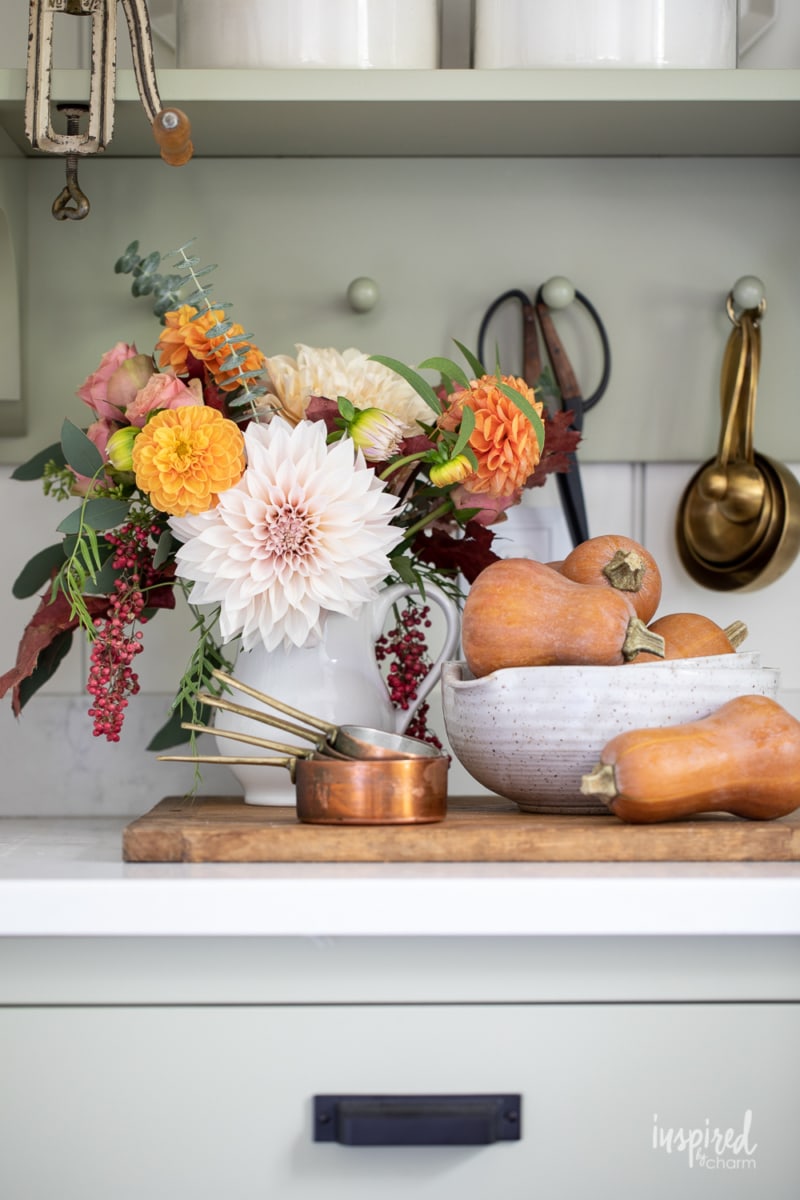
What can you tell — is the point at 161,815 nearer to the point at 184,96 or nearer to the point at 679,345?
the point at 184,96

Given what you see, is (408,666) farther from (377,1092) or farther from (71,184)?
(71,184)

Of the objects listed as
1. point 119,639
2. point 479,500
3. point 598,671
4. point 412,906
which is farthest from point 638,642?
point 119,639

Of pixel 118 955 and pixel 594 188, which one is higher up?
pixel 594 188

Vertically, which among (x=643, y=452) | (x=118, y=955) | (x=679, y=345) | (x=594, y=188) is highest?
(x=594, y=188)

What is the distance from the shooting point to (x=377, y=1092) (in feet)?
2.27

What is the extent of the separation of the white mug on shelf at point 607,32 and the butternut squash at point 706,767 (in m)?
0.59

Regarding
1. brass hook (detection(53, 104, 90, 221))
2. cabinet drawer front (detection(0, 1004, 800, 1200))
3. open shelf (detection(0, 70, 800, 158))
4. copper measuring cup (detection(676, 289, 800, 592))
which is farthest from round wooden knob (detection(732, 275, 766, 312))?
cabinet drawer front (detection(0, 1004, 800, 1200))

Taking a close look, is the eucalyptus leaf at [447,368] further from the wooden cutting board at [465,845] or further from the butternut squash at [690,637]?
the wooden cutting board at [465,845]

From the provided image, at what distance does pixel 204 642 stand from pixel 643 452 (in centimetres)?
53

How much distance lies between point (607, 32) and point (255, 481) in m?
0.53

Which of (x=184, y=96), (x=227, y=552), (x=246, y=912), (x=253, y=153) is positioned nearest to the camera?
(x=246, y=912)

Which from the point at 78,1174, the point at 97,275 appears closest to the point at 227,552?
the point at 78,1174

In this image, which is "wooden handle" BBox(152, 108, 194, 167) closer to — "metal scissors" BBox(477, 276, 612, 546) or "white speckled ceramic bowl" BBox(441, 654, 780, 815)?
"metal scissors" BBox(477, 276, 612, 546)

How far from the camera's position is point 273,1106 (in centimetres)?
69
